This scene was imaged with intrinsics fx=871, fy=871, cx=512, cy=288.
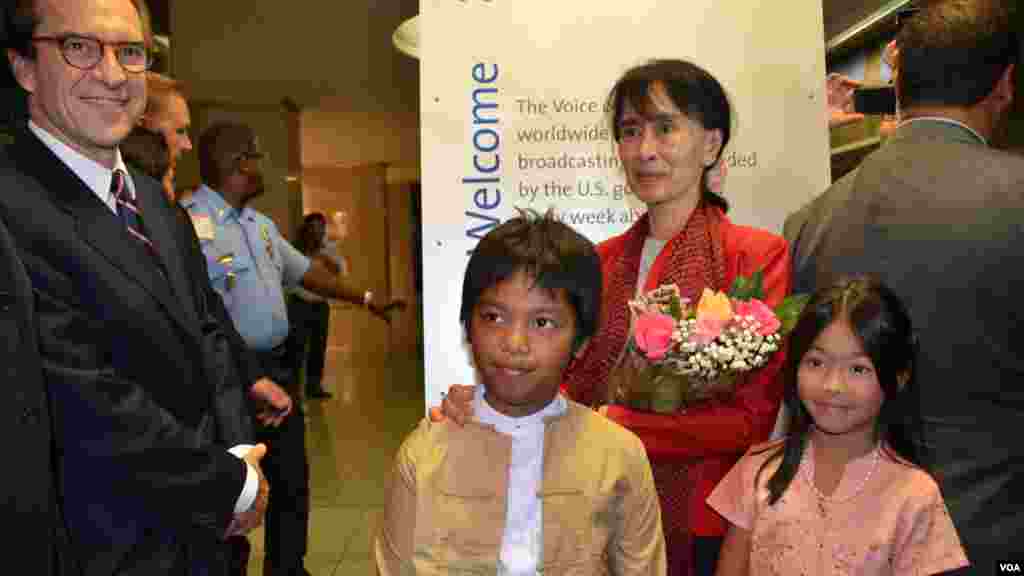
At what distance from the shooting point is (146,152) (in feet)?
9.18

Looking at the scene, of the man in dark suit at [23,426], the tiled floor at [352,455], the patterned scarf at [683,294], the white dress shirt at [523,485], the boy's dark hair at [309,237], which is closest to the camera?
the man in dark suit at [23,426]

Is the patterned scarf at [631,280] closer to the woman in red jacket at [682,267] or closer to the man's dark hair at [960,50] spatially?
the woman in red jacket at [682,267]

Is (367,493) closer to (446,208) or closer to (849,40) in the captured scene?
(446,208)

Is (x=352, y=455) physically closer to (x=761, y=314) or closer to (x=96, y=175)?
(x=96, y=175)

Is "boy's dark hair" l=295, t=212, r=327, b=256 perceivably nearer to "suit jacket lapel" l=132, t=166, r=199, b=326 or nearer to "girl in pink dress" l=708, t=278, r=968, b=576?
"suit jacket lapel" l=132, t=166, r=199, b=326

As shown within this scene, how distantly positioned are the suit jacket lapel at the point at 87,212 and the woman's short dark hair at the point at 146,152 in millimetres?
1196

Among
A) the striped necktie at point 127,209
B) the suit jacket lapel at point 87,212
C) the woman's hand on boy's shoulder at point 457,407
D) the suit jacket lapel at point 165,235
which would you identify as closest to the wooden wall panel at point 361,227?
the suit jacket lapel at point 165,235

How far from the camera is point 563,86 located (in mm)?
2621

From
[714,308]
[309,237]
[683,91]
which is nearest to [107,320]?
[714,308]

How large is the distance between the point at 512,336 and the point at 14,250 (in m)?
0.79

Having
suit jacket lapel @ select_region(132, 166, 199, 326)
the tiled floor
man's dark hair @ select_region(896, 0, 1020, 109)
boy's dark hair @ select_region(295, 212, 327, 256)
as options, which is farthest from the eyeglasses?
boy's dark hair @ select_region(295, 212, 327, 256)

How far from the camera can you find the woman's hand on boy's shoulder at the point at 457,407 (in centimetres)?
150

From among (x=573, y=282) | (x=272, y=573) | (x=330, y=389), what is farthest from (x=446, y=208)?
(x=330, y=389)

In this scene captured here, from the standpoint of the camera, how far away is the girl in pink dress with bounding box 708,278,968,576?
1502mm
